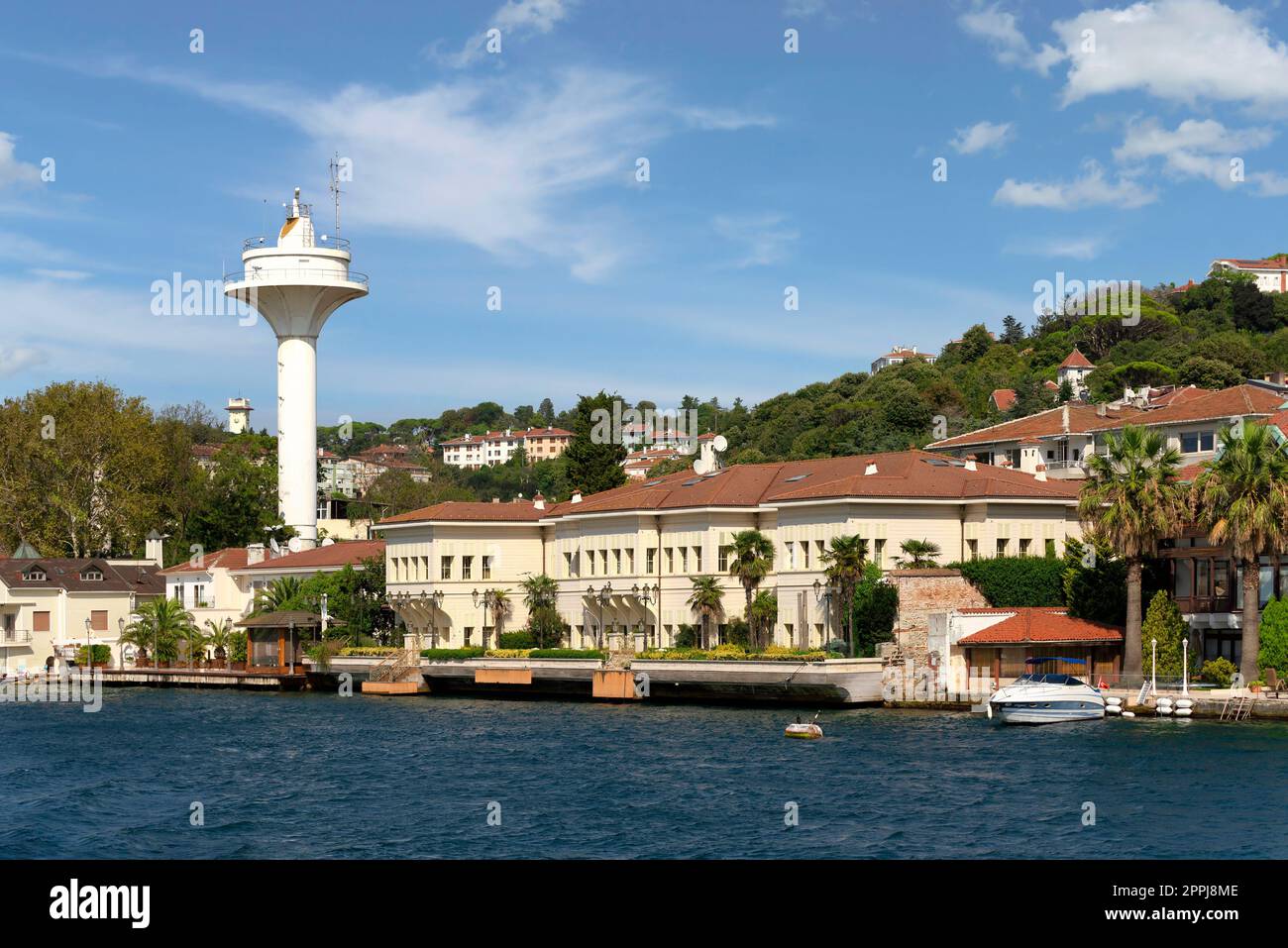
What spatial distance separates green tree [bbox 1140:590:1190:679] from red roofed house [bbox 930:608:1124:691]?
6.56 feet

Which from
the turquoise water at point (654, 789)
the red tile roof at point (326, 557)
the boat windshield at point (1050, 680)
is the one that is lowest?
the turquoise water at point (654, 789)

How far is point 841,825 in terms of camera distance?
3275cm

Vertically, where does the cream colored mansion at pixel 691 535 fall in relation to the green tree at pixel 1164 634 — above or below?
above

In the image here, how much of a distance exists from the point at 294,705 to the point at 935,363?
10585 cm

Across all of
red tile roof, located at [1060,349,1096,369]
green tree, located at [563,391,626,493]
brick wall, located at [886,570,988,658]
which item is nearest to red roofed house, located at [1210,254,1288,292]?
red tile roof, located at [1060,349,1096,369]

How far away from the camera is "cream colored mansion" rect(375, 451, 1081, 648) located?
66.8m

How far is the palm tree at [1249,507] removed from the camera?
168ft

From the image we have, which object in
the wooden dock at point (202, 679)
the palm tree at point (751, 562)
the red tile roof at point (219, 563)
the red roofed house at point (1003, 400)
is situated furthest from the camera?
the red roofed house at point (1003, 400)

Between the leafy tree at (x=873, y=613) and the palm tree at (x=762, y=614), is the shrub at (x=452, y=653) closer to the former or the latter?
the palm tree at (x=762, y=614)

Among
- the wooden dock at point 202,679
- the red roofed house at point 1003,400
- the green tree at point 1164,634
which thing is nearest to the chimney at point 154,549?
the wooden dock at point 202,679

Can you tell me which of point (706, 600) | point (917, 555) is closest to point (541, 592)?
point (706, 600)

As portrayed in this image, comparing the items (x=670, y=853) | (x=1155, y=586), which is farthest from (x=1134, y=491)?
(x=670, y=853)

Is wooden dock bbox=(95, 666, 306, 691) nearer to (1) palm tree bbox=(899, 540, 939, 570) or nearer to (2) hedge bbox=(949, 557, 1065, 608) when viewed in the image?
(1) palm tree bbox=(899, 540, 939, 570)

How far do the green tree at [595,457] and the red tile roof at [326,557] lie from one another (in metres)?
13.2
